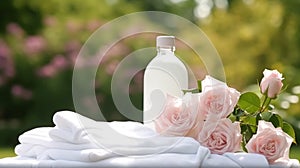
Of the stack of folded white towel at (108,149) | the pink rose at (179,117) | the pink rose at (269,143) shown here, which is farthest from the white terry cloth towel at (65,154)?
the pink rose at (269,143)

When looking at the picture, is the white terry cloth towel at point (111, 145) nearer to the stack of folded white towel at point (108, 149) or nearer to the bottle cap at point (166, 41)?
the stack of folded white towel at point (108, 149)

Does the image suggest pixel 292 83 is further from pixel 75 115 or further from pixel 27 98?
pixel 75 115

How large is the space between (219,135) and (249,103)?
18cm

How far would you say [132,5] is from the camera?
35.8ft

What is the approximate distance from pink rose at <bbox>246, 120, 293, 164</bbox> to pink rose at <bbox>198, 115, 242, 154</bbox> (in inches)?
1.5

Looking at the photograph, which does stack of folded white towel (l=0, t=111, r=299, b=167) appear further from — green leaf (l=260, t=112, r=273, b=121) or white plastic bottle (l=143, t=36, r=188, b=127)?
green leaf (l=260, t=112, r=273, b=121)

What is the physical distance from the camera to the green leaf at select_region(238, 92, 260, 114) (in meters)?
1.59

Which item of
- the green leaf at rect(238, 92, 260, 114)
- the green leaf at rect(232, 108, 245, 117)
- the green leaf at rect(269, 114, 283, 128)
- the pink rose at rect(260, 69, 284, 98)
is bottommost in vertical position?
the green leaf at rect(269, 114, 283, 128)

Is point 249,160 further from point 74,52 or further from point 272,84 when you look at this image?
point 74,52

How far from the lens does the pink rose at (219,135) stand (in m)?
1.45

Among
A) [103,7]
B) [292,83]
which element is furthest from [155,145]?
[103,7]

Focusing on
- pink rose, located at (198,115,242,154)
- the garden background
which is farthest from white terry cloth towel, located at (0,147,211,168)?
the garden background

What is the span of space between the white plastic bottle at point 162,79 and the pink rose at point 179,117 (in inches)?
1.9

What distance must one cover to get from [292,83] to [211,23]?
2.78 metres
